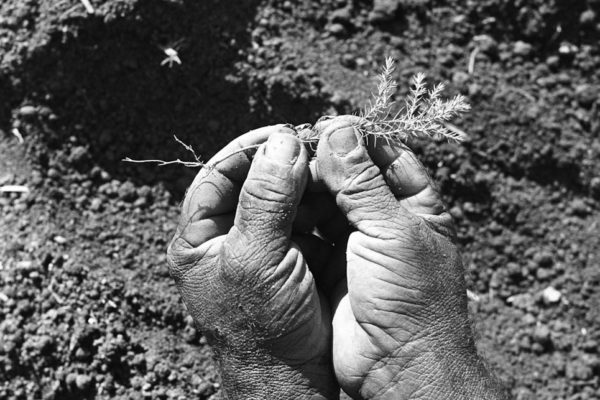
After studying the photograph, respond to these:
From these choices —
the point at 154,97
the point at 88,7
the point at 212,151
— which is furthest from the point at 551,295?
the point at 88,7

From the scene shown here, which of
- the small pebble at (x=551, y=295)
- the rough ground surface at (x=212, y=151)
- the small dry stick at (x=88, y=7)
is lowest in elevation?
the small pebble at (x=551, y=295)

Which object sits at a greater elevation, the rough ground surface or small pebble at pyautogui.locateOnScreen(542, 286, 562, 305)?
the rough ground surface

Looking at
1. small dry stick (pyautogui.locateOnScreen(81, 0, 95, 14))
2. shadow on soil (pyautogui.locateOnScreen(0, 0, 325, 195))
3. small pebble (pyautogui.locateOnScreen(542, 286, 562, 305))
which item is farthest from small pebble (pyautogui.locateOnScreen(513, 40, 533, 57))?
small dry stick (pyautogui.locateOnScreen(81, 0, 95, 14))

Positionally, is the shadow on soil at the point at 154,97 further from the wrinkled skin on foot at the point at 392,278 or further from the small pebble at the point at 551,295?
the small pebble at the point at 551,295

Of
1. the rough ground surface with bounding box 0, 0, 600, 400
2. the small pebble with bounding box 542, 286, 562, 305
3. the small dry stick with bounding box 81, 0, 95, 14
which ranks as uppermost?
the small dry stick with bounding box 81, 0, 95, 14

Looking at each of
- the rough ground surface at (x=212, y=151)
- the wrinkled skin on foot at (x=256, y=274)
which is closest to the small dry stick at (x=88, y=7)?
the rough ground surface at (x=212, y=151)

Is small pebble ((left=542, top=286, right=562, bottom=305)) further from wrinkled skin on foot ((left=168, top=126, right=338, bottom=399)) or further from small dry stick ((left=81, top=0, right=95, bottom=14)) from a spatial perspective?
small dry stick ((left=81, top=0, right=95, bottom=14))

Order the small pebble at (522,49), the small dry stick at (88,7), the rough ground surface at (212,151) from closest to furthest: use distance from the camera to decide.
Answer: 1. the rough ground surface at (212,151)
2. the small dry stick at (88,7)
3. the small pebble at (522,49)
